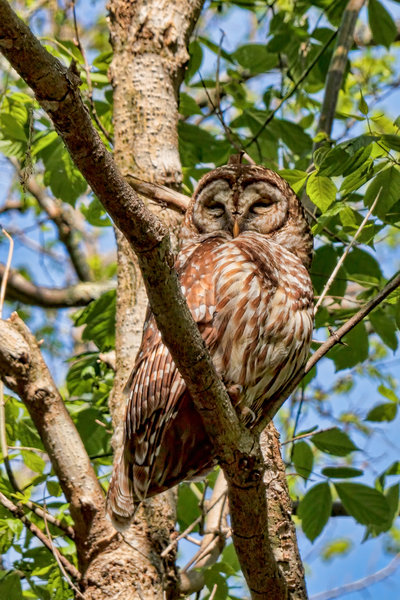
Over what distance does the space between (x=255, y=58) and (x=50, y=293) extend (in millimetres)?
2163

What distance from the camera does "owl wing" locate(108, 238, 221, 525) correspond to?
2572 mm

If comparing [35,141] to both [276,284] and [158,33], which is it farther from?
[276,284]

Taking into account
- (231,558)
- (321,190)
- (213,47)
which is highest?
(213,47)

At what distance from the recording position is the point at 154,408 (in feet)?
8.47

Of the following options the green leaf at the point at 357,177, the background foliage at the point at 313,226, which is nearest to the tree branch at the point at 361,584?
the background foliage at the point at 313,226

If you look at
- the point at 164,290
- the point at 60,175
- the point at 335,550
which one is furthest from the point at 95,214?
the point at 335,550

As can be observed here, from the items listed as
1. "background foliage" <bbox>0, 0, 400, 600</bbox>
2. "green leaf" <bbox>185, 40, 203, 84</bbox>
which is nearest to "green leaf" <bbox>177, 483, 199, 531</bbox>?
"background foliage" <bbox>0, 0, 400, 600</bbox>

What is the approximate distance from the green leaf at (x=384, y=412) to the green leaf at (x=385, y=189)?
1.44 meters

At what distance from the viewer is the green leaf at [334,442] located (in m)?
3.31

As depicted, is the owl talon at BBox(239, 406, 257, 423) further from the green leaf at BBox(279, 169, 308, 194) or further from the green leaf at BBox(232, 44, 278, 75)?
the green leaf at BBox(232, 44, 278, 75)

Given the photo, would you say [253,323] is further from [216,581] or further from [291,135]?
[291,135]

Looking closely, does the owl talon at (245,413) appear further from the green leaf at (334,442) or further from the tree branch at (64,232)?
the tree branch at (64,232)

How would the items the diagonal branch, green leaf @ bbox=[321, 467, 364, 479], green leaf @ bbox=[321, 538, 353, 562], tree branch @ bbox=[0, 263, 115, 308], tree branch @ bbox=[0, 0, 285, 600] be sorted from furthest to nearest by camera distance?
green leaf @ bbox=[321, 538, 353, 562] → tree branch @ bbox=[0, 263, 115, 308] → the diagonal branch → green leaf @ bbox=[321, 467, 364, 479] → tree branch @ bbox=[0, 0, 285, 600]

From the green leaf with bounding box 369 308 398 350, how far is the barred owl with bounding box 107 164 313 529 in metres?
0.83
